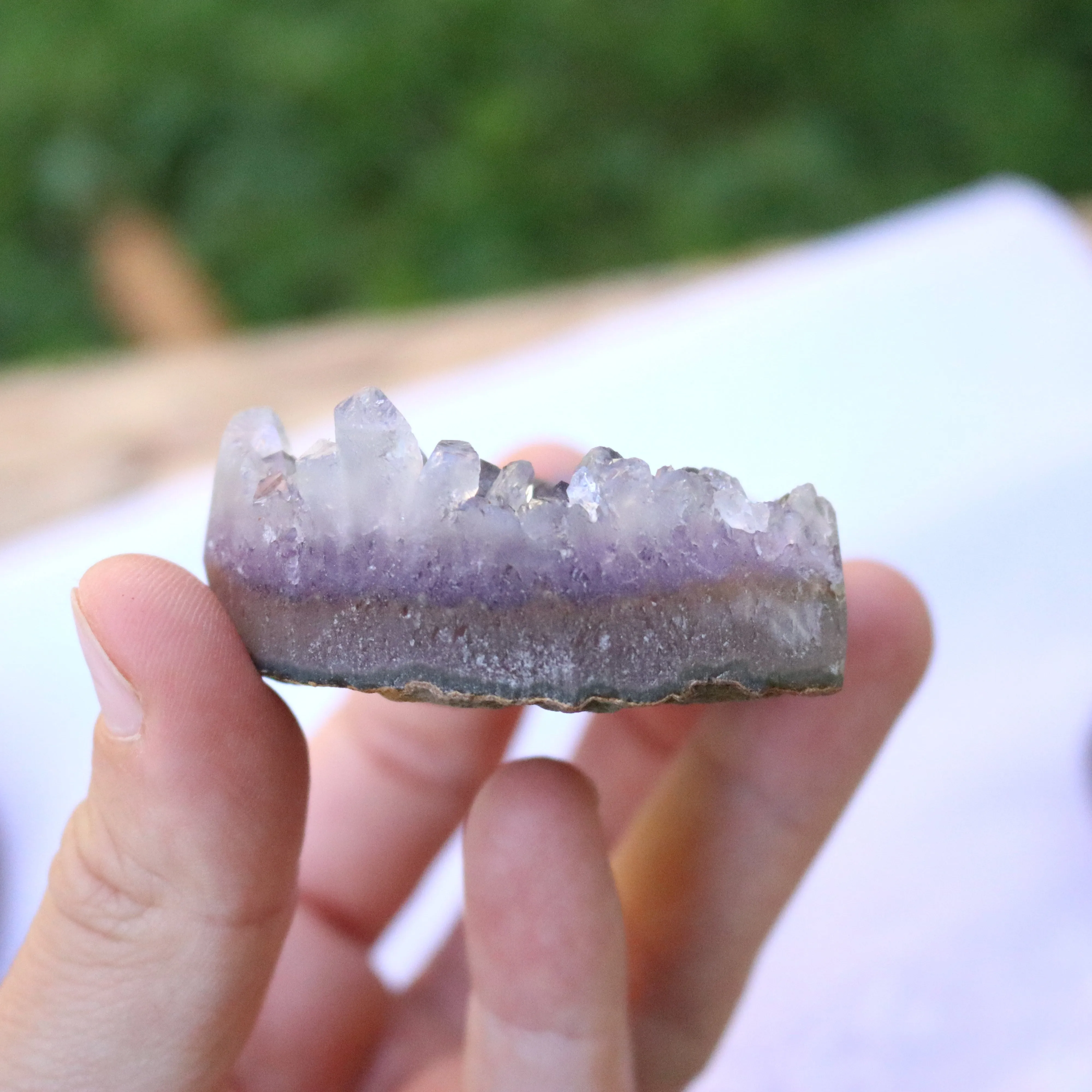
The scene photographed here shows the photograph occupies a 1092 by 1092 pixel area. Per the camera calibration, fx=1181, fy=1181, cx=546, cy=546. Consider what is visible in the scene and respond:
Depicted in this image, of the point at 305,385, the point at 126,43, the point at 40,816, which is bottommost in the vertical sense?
the point at 40,816

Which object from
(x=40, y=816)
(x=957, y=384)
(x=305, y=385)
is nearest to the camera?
(x=40, y=816)

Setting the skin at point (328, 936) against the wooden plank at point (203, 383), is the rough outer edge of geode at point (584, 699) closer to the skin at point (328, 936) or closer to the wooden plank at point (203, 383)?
the skin at point (328, 936)

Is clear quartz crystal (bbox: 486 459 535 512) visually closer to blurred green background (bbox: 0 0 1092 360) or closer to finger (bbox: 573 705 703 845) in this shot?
finger (bbox: 573 705 703 845)

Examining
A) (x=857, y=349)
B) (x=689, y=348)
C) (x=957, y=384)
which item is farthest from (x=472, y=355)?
(x=957, y=384)

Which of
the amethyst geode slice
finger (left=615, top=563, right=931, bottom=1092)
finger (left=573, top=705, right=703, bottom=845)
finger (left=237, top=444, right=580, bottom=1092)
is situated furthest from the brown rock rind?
finger (left=573, top=705, right=703, bottom=845)

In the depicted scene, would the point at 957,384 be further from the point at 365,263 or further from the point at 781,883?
the point at 365,263
